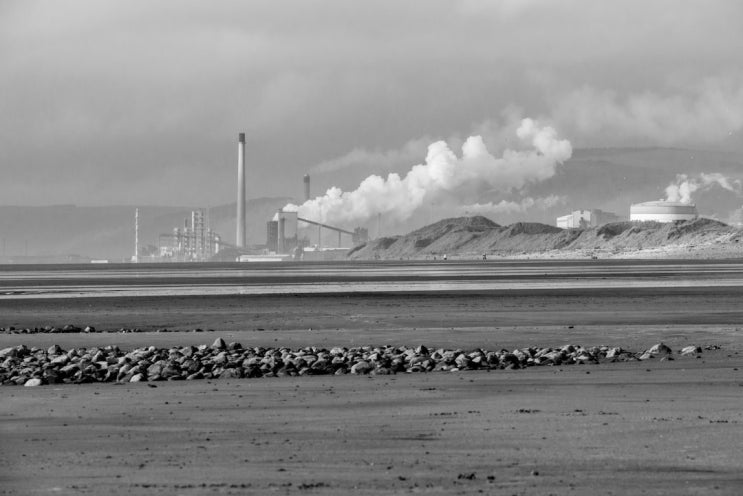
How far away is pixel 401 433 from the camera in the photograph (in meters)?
20.0

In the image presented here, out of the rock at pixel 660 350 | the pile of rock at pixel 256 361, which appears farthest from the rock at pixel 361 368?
the rock at pixel 660 350

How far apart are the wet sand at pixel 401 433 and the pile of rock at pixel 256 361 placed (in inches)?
51.1

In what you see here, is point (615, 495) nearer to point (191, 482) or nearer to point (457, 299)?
point (191, 482)

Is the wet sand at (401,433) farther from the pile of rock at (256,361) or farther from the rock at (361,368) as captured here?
the rock at (361,368)

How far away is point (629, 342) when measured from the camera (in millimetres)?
39938

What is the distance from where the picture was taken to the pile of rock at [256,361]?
1185 inches

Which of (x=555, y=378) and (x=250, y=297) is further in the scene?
(x=250, y=297)

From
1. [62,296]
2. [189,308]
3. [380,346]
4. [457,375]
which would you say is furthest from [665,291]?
[457,375]

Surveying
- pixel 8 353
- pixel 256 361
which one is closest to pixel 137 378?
pixel 256 361

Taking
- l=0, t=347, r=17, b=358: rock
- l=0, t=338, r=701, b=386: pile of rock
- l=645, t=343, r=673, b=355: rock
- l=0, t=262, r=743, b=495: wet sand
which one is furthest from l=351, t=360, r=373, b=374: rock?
l=0, t=347, r=17, b=358: rock

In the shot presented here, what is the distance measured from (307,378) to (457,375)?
3.64 metres

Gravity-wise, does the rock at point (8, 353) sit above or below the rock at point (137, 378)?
above

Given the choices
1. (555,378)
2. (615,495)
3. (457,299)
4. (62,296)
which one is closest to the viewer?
(615,495)

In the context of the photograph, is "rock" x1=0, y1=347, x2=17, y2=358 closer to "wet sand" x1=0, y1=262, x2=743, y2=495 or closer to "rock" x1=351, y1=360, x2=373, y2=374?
"wet sand" x1=0, y1=262, x2=743, y2=495
